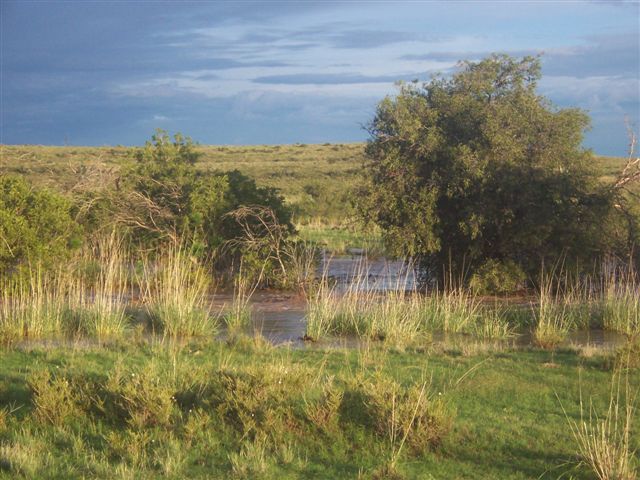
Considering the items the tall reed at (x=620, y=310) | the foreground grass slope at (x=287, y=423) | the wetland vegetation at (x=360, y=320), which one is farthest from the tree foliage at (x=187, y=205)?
the foreground grass slope at (x=287, y=423)

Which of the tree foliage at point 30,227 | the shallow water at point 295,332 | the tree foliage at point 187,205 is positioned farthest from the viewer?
the tree foliage at point 187,205

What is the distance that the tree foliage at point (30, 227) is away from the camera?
53.9 ft

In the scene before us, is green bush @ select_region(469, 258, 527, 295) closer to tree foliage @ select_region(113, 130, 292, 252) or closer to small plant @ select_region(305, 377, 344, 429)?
tree foliage @ select_region(113, 130, 292, 252)

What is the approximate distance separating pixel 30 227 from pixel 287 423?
1039 cm

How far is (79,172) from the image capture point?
72.7ft

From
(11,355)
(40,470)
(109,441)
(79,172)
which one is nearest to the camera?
(40,470)

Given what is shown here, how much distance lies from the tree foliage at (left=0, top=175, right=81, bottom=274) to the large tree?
6.10 m

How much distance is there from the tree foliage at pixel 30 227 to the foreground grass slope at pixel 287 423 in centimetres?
662

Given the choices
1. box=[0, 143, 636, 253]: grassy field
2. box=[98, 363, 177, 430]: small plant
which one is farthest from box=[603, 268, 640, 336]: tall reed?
box=[98, 363, 177, 430]: small plant

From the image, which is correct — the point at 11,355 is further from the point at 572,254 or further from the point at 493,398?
the point at 572,254

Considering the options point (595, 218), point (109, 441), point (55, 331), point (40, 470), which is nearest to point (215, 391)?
point (109, 441)

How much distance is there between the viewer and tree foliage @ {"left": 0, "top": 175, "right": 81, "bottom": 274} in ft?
53.9

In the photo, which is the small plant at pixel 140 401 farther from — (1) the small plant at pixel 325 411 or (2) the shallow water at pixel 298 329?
(2) the shallow water at pixel 298 329

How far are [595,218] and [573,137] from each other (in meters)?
1.82
